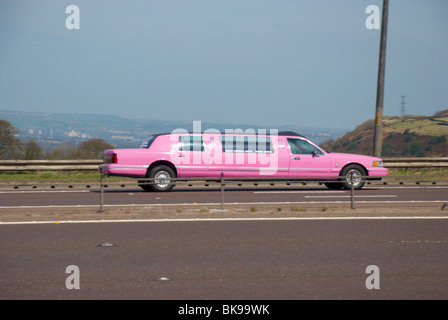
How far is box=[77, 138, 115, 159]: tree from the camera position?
89.5ft

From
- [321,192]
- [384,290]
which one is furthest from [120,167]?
[384,290]

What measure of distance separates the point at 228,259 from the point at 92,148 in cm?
2179

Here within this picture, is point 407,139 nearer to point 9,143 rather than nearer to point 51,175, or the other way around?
point 9,143

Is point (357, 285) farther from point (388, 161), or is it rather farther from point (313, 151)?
point (388, 161)

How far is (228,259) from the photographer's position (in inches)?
312

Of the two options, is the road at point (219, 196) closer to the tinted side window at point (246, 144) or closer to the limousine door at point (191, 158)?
the limousine door at point (191, 158)

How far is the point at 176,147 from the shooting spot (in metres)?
17.7

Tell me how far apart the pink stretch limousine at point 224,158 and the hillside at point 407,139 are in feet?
64.2

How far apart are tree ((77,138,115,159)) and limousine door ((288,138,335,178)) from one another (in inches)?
416

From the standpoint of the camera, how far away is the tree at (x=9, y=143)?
27.0 metres

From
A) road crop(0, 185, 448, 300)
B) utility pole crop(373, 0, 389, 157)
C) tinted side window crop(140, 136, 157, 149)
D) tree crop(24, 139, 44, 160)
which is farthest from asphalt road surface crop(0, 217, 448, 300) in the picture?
tree crop(24, 139, 44, 160)

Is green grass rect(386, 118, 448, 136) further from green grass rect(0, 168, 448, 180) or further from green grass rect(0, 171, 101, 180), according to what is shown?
green grass rect(0, 171, 101, 180)

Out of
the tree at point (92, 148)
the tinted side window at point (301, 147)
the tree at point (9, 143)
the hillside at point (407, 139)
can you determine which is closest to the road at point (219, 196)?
the tinted side window at point (301, 147)

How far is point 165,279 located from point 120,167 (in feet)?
35.0
